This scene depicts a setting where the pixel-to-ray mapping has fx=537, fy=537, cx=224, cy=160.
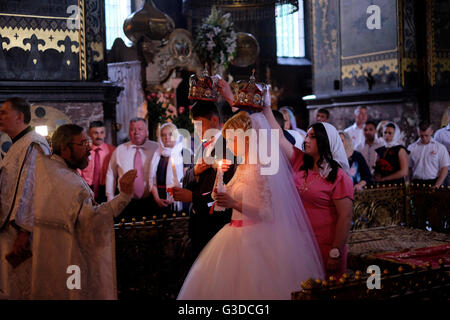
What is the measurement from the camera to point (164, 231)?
4.59 m

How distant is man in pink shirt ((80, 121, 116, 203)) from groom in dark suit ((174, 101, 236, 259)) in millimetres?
2809

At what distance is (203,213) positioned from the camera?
3889mm

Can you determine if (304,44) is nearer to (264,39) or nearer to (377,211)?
(264,39)

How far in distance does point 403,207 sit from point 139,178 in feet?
10.2

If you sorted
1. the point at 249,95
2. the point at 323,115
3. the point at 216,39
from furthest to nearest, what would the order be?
the point at 216,39, the point at 323,115, the point at 249,95

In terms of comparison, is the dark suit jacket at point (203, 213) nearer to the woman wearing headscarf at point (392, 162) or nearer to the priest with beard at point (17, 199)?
the priest with beard at point (17, 199)

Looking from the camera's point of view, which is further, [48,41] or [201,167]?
[48,41]

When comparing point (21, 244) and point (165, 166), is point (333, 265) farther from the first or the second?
point (165, 166)

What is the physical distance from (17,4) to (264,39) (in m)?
10.6

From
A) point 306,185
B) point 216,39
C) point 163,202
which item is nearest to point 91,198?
point 306,185

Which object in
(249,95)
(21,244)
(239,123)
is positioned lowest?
(21,244)

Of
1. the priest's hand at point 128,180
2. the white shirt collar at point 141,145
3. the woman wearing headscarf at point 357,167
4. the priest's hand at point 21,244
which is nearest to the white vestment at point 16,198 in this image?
the priest's hand at point 21,244

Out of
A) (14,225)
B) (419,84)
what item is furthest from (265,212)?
(419,84)

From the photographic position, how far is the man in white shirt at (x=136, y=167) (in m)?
6.20
